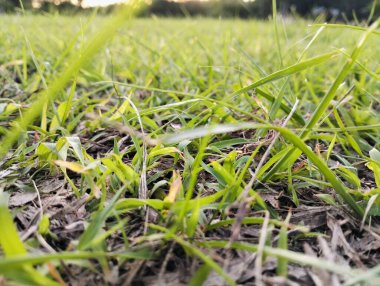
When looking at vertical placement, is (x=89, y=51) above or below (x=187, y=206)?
above

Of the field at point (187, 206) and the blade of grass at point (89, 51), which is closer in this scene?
the blade of grass at point (89, 51)

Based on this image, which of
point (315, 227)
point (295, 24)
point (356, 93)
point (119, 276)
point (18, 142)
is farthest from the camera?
point (295, 24)

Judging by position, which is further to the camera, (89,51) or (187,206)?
(187,206)

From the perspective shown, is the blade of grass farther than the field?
No

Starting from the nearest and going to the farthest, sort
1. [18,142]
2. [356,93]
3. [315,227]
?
[315,227] → [18,142] → [356,93]

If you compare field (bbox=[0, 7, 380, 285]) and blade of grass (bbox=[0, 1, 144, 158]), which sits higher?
blade of grass (bbox=[0, 1, 144, 158])

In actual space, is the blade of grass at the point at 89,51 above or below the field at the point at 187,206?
above

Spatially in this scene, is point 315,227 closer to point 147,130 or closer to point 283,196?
point 283,196

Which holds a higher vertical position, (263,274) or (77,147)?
(77,147)

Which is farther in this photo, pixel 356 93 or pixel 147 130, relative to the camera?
pixel 356 93

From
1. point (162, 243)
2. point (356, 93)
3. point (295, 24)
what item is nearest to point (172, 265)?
point (162, 243)
